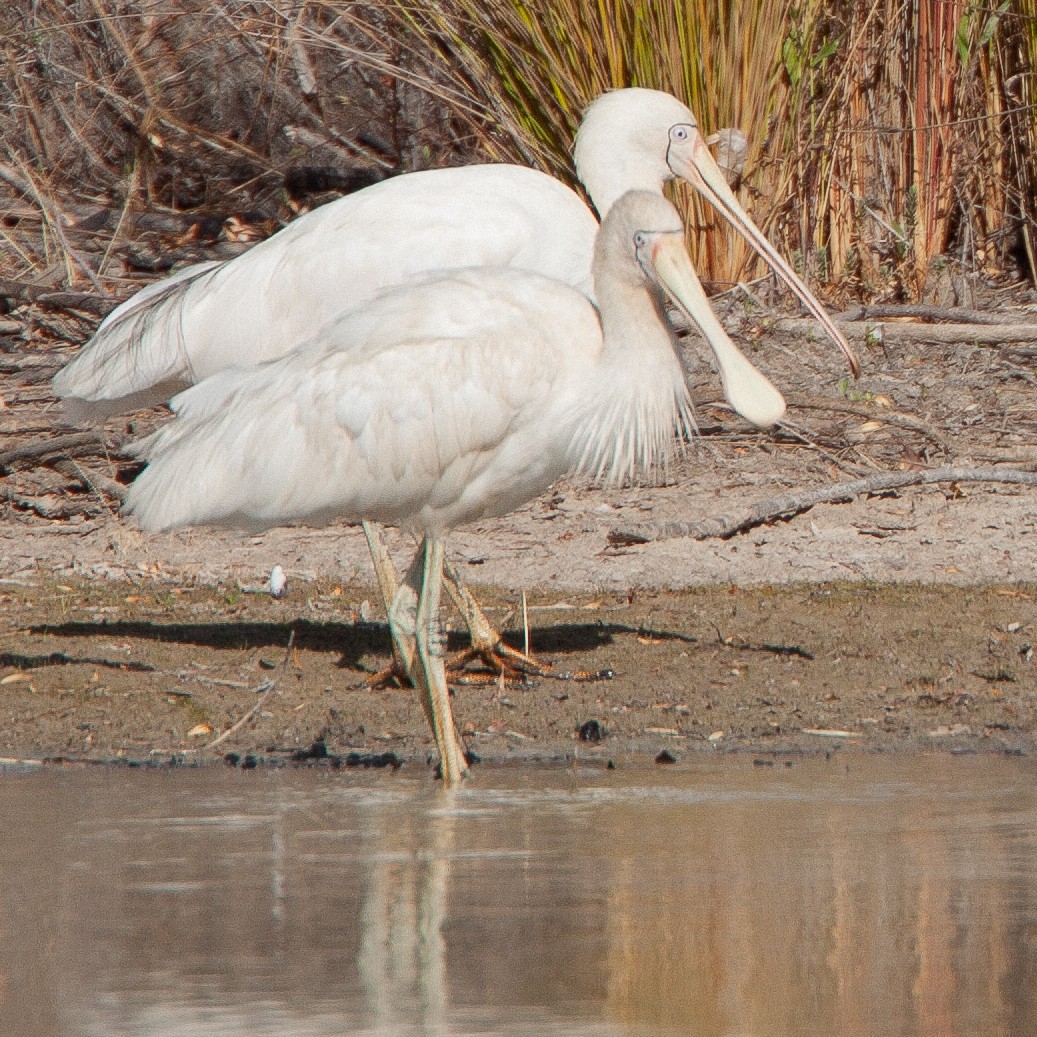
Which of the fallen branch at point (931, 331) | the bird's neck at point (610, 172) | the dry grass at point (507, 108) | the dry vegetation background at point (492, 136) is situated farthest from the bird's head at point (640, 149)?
the fallen branch at point (931, 331)

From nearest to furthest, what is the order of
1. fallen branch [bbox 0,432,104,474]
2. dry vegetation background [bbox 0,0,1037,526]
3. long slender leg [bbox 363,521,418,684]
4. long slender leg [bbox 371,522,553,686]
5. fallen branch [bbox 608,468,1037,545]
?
1. long slender leg [bbox 363,521,418,684]
2. long slender leg [bbox 371,522,553,686]
3. fallen branch [bbox 608,468,1037,545]
4. fallen branch [bbox 0,432,104,474]
5. dry vegetation background [bbox 0,0,1037,526]

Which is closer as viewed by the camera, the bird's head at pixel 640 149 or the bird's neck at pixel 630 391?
the bird's neck at pixel 630 391

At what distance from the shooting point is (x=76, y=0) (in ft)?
38.9

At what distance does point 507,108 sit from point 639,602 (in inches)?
122

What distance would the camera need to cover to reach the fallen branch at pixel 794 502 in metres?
7.84

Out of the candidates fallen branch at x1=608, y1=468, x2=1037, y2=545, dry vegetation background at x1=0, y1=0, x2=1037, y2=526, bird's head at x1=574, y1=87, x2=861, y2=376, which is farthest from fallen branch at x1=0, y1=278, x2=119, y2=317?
bird's head at x1=574, y1=87, x2=861, y2=376

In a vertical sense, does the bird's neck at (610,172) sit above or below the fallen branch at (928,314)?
above

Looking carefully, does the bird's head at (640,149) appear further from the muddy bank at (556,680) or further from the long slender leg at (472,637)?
the long slender leg at (472,637)

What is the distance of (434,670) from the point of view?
5648 millimetres

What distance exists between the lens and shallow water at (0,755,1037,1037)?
127 inches

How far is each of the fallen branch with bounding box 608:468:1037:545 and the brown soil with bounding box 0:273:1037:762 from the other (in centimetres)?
10

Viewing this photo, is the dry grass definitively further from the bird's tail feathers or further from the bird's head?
the bird's tail feathers

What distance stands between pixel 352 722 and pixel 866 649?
174 cm

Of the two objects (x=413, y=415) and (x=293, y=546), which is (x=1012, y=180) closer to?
(x=293, y=546)
